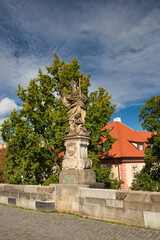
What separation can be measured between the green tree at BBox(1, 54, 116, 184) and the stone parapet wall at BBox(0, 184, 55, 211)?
562cm

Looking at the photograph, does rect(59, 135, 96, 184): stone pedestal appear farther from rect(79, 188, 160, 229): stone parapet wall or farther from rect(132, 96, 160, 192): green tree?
rect(132, 96, 160, 192): green tree

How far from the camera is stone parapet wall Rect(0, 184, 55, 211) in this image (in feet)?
20.7

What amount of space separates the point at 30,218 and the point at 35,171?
9.45m

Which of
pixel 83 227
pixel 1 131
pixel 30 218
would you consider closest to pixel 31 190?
pixel 30 218

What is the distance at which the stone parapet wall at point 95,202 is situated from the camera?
4.34m

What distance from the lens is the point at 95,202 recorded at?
5234mm

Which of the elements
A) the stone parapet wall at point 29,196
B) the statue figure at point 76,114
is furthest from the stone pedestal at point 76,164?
the stone parapet wall at point 29,196

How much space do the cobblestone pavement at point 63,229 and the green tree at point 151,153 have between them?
29.3 feet

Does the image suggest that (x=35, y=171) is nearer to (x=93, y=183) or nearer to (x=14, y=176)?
(x=14, y=176)

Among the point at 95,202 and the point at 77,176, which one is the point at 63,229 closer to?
the point at 95,202

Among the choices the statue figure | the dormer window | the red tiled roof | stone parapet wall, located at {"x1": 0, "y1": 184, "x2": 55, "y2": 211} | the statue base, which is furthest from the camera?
the dormer window

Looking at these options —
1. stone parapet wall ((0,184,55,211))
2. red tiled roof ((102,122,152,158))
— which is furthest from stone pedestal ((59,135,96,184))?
red tiled roof ((102,122,152,158))

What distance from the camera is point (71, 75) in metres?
15.6

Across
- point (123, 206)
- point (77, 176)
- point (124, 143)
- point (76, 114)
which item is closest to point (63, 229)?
point (123, 206)
